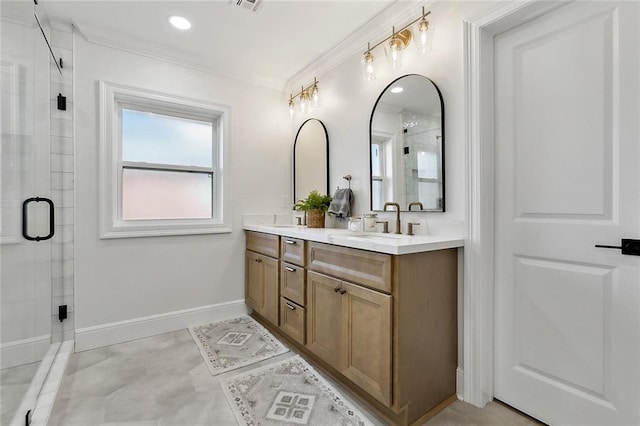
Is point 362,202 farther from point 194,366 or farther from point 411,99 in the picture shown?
point 194,366

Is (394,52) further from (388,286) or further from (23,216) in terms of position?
(23,216)

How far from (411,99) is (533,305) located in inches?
56.1

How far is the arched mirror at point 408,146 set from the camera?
6.29 feet

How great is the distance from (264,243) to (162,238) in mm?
908

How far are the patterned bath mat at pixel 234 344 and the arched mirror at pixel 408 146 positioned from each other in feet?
4.53

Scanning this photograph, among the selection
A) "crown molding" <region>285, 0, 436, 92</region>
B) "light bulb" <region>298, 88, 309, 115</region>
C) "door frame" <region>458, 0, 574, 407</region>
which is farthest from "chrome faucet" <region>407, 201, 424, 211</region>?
"light bulb" <region>298, 88, 309, 115</region>

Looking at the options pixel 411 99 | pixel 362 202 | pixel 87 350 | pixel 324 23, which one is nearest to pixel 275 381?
pixel 362 202

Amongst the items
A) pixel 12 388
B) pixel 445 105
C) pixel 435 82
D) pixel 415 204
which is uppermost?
pixel 435 82

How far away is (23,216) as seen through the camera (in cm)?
172

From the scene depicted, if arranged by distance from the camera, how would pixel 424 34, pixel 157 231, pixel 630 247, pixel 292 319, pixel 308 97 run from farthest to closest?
1. pixel 308 97
2. pixel 157 231
3. pixel 292 319
4. pixel 424 34
5. pixel 630 247

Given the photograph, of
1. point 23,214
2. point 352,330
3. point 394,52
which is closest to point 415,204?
point 352,330

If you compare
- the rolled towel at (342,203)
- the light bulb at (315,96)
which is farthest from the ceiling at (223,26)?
the rolled towel at (342,203)

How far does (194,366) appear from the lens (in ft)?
6.97

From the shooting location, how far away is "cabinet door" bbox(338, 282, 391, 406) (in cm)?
153
